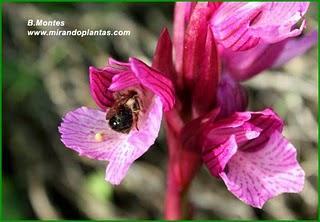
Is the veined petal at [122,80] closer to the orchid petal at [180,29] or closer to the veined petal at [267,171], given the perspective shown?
the orchid petal at [180,29]

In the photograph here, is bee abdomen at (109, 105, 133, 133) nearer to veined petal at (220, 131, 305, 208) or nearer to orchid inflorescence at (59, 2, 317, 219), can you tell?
orchid inflorescence at (59, 2, 317, 219)

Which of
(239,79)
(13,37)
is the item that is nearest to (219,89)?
(239,79)

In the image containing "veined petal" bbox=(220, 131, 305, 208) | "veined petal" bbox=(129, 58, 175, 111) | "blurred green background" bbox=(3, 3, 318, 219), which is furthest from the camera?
"blurred green background" bbox=(3, 3, 318, 219)

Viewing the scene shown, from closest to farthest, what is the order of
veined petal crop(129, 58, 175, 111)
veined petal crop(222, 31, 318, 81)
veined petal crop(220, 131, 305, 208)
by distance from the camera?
1. veined petal crop(129, 58, 175, 111)
2. veined petal crop(220, 131, 305, 208)
3. veined petal crop(222, 31, 318, 81)

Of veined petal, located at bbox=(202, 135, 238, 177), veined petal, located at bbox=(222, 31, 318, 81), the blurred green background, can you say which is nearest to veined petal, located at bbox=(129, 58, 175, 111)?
veined petal, located at bbox=(202, 135, 238, 177)

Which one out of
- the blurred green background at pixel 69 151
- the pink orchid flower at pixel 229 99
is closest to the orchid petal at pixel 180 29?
the pink orchid flower at pixel 229 99

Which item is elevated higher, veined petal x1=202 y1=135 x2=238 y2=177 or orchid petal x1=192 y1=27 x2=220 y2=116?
orchid petal x1=192 y1=27 x2=220 y2=116

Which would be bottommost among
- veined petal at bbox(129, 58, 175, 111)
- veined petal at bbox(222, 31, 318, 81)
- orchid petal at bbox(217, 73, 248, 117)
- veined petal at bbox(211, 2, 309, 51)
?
orchid petal at bbox(217, 73, 248, 117)

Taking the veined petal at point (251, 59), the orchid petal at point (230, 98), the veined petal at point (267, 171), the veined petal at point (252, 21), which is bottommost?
the veined petal at point (267, 171)
